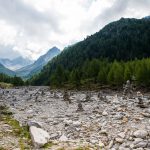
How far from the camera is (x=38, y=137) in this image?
21.0m

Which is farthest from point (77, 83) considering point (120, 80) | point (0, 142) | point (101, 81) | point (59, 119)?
point (0, 142)

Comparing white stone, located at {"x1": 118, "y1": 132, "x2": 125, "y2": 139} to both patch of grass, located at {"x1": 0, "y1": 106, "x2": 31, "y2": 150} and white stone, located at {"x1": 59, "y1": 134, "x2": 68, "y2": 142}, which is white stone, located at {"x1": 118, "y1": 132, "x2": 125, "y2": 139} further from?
A: patch of grass, located at {"x1": 0, "y1": 106, "x2": 31, "y2": 150}

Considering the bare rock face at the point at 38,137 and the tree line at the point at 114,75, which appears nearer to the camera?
the bare rock face at the point at 38,137

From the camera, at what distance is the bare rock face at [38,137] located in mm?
19903

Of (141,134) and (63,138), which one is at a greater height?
(141,134)

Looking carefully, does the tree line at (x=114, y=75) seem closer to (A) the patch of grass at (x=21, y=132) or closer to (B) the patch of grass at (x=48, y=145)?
(A) the patch of grass at (x=21, y=132)

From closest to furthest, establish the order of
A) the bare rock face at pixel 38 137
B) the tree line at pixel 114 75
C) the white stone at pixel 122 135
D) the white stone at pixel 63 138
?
the bare rock face at pixel 38 137
the white stone at pixel 122 135
the white stone at pixel 63 138
the tree line at pixel 114 75

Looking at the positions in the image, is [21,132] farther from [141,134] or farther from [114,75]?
[114,75]

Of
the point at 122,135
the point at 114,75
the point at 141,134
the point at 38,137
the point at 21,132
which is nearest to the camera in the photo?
the point at 141,134

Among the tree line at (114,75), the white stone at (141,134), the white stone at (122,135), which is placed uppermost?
the tree line at (114,75)

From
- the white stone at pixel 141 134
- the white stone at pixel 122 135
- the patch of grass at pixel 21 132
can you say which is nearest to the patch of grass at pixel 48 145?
the patch of grass at pixel 21 132

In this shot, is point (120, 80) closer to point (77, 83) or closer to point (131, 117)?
point (77, 83)

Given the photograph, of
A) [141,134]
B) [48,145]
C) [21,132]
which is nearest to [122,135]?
[141,134]

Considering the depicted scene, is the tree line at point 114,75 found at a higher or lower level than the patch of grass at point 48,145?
higher
